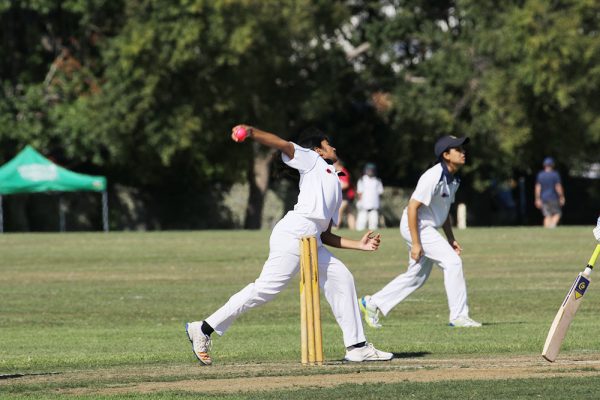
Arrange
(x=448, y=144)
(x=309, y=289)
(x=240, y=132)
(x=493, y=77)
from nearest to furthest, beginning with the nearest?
1. (x=240, y=132)
2. (x=309, y=289)
3. (x=448, y=144)
4. (x=493, y=77)

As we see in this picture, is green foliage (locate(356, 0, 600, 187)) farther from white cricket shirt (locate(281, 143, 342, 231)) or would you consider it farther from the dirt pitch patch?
white cricket shirt (locate(281, 143, 342, 231))

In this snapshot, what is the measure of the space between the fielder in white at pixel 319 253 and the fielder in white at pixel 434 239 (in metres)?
3.23

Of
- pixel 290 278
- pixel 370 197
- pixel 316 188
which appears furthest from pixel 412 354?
pixel 370 197

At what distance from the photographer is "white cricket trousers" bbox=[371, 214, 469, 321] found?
15.6 m

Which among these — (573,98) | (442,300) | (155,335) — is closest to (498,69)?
(573,98)

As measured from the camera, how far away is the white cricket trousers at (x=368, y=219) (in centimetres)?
3997

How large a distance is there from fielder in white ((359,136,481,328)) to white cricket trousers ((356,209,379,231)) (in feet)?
77.8

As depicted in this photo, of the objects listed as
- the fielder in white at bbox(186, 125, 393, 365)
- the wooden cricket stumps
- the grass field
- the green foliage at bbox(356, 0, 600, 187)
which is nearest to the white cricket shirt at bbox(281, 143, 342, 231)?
the fielder in white at bbox(186, 125, 393, 365)

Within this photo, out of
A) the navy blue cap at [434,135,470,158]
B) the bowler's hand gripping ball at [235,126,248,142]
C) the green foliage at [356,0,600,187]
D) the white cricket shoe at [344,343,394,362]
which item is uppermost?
the green foliage at [356,0,600,187]

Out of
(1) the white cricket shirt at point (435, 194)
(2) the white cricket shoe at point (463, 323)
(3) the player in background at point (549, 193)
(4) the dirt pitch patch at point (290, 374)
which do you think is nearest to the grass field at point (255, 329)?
(4) the dirt pitch patch at point (290, 374)

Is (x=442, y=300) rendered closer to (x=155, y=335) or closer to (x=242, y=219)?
(x=155, y=335)

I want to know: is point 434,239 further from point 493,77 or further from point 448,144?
point 493,77

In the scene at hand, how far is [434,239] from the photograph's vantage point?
15633 mm

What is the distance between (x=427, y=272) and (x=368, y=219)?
81.8 feet
